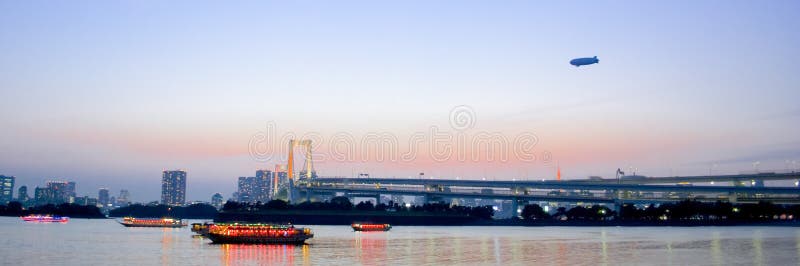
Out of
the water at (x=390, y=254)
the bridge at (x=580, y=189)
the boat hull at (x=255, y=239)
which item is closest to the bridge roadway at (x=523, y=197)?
the bridge at (x=580, y=189)

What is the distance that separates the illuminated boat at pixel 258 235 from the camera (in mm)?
69250

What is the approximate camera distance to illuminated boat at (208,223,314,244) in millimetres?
69250

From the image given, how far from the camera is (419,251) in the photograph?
58906 mm

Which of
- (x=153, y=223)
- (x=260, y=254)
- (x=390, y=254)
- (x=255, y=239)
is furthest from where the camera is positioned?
(x=153, y=223)

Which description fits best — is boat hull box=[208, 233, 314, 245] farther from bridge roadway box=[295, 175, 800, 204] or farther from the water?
bridge roadway box=[295, 175, 800, 204]

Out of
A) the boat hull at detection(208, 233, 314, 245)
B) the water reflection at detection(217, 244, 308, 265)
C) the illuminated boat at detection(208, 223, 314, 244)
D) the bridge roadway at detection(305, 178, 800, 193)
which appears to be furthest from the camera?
the bridge roadway at detection(305, 178, 800, 193)

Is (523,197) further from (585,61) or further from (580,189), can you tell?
(585,61)

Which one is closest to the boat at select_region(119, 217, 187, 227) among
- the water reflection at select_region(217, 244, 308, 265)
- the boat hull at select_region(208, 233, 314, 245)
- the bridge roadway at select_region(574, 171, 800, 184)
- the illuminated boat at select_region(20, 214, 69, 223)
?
the illuminated boat at select_region(20, 214, 69, 223)

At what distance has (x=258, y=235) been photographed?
6994 centimetres

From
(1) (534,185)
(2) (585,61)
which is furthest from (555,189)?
(2) (585,61)

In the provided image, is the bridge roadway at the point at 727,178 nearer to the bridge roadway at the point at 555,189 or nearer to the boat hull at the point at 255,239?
the bridge roadway at the point at 555,189

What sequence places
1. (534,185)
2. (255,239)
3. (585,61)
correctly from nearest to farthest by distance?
(255,239), (585,61), (534,185)

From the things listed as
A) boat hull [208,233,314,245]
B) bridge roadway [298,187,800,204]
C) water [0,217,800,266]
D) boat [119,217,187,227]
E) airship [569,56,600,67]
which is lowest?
water [0,217,800,266]

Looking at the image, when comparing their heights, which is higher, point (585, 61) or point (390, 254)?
point (585, 61)
